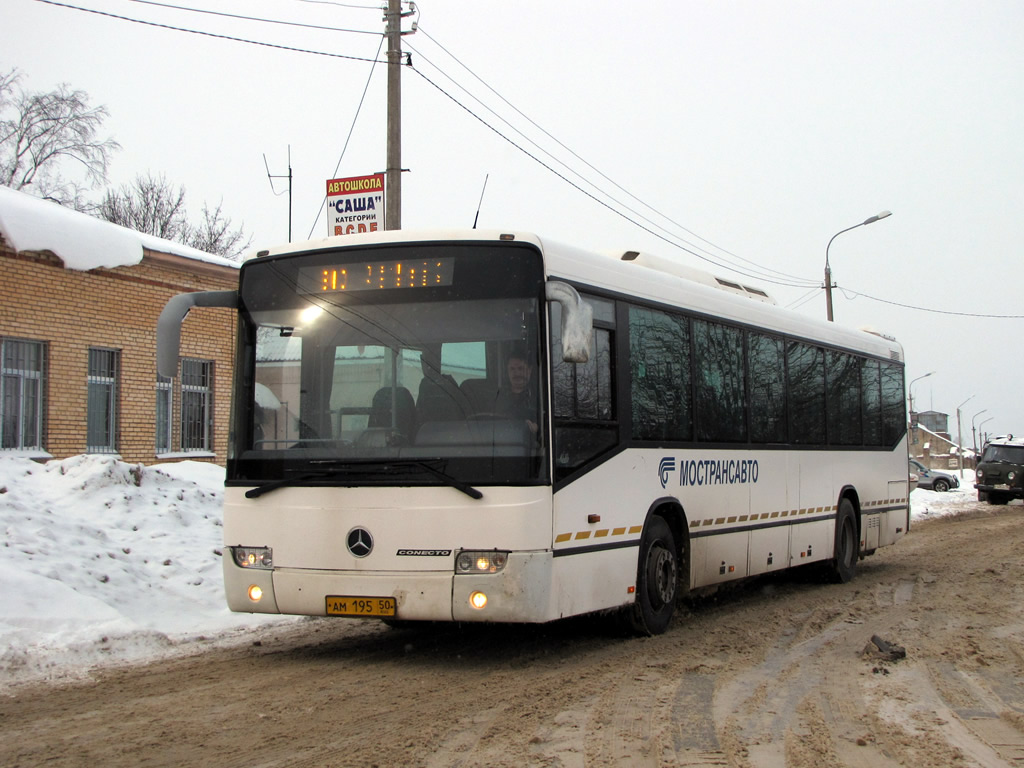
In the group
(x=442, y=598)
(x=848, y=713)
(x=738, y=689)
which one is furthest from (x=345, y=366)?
(x=848, y=713)

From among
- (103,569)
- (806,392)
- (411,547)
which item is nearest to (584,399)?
(411,547)

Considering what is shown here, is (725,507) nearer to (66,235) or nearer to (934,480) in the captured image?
(66,235)

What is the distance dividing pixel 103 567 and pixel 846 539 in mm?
8734

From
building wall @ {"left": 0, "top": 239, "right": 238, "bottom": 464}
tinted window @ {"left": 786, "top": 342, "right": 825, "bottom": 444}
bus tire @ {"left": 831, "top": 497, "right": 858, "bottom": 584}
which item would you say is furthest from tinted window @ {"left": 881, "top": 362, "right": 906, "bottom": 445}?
building wall @ {"left": 0, "top": 239, "right": 238, "bottom": 464}

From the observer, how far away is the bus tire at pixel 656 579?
9.06 metres

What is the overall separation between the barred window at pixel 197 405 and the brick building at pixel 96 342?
2cm

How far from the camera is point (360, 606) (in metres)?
7.74

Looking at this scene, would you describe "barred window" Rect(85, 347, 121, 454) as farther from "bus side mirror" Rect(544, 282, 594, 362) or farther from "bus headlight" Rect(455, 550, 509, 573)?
"bus side mirror" Rect(544, 282, 594, 362)

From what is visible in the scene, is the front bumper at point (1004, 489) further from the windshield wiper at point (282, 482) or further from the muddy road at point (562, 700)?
the windshield wiper at point (282, 482)

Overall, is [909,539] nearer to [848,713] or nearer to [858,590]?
[858,590]

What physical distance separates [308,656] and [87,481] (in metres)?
5.96

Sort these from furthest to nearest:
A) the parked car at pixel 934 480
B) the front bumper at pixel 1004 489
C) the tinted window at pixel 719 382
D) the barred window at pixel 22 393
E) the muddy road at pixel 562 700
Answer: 1. the parked car at pixel 934 480
2. the front bumper at pixel 1004 489
3. the barred window at pixel 22 393
4. the tinted window at pixel 719 382
5. the muddy road at pixel 562 700

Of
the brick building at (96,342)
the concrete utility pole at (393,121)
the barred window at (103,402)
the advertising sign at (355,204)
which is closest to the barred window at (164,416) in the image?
the brick building at (96,342)

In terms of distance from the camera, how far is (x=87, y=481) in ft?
43.4
